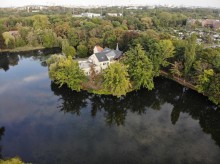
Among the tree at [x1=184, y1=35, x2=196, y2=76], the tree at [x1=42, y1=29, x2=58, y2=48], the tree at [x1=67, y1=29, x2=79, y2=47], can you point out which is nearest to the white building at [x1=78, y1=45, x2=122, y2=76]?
the tree at [x1=184, y1=35, x2=196, y2=76]

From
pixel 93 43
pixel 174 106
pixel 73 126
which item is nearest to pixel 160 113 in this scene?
pixel 174 106

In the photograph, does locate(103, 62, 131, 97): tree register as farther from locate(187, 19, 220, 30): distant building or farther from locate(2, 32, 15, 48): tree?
locate(187, 19, 220, 30): distant building

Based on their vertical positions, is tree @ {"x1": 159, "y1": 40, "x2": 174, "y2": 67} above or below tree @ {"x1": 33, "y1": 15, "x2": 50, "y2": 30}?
below

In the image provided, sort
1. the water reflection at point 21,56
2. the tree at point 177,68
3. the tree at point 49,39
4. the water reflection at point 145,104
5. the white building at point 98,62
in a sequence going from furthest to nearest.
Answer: the tree at point 49,39 → the water reflection at point 21,56 → the white building at point 98,62 → the tree at point 177,68 → the water reflection at point 145,104

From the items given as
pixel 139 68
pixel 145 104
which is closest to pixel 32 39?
pixel 139 68

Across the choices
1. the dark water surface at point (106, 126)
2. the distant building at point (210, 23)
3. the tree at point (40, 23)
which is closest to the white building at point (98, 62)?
the dark water surface at point (106, 126)

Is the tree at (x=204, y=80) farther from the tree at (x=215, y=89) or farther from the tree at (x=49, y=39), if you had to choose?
the tree at (x=49, y=39)

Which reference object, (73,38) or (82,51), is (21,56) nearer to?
(73,38)

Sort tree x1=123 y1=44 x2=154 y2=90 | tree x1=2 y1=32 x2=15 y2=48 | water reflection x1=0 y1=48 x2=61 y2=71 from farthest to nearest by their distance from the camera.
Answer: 1. tree x1=2 y1=32 x2=15 y2=48
2. water reflection x1=0 y1=48 x2=61 y2=71
3. tree x1=123 y1=44 x2=154 y2=90

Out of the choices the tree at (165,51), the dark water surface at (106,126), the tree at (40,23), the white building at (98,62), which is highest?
the tree at (40,23)
